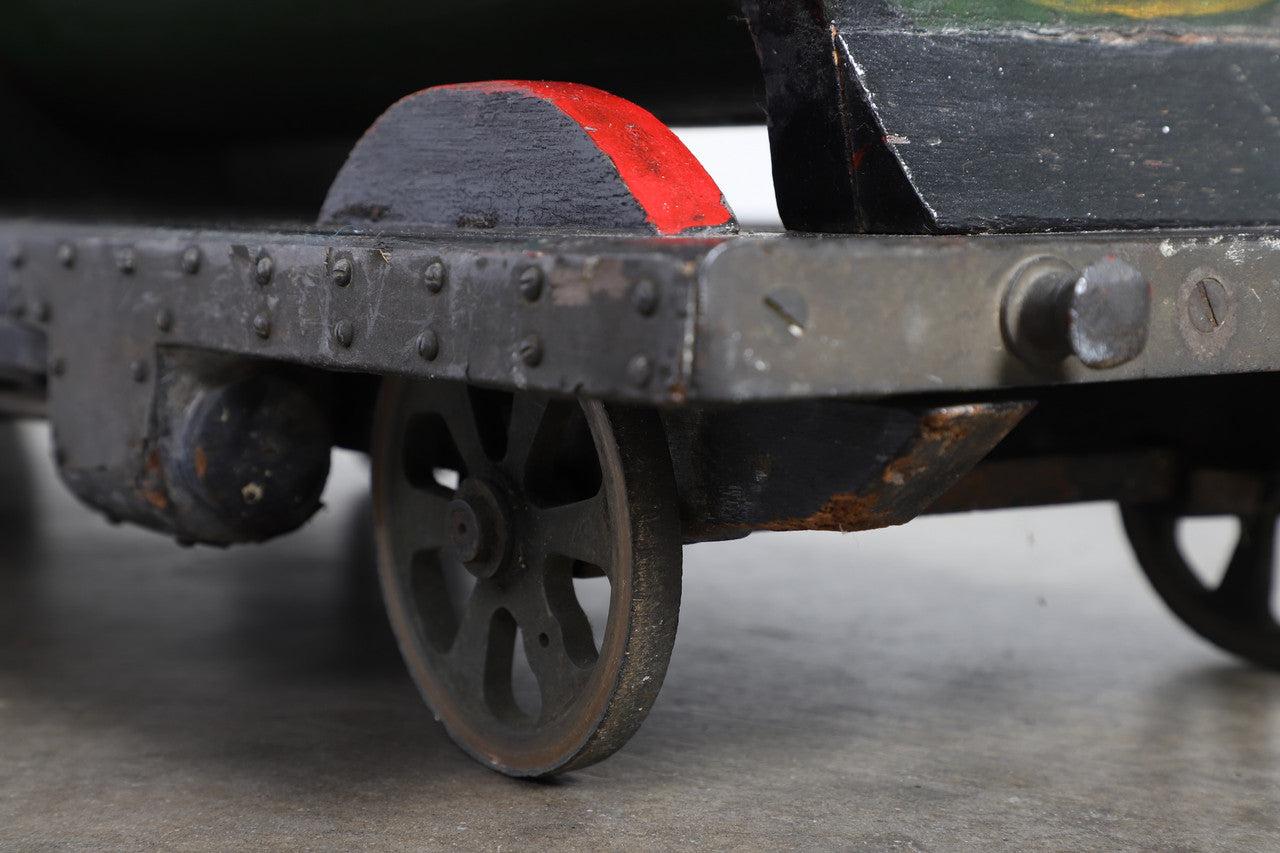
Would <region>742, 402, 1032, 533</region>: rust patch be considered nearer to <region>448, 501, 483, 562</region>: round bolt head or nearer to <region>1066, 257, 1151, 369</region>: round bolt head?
<region>1066, 257, 1151, 369</region>: round bolt head

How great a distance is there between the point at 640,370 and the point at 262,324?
0.77 m

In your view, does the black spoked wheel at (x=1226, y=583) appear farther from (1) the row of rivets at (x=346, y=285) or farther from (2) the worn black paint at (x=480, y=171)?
(1) the row of rivets at (x=346, y=285)

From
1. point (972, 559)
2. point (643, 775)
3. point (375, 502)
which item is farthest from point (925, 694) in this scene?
point (972, 559)

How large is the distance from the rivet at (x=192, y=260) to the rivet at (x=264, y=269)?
0.18m

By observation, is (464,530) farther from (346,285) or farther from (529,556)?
(346,285)

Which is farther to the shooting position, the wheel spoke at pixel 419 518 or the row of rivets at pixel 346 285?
the wheel spoke at pixel 419 518

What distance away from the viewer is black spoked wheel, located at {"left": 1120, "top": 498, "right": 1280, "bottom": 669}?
3113mm

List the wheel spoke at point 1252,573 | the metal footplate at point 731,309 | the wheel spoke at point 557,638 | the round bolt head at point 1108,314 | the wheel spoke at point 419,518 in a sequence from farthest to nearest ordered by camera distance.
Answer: the wheel spoke at point 1252,573 → the wheel spoke at point 419,518 → the wheel spoke at point 557,638 → the round bolt head at point 1108,314 → the metal footplate at point 731,309

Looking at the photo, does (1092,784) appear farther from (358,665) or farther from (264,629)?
(264,629)

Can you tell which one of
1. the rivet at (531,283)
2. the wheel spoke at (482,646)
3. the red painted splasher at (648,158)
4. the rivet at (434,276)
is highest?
the red painted splasher at (648,158)

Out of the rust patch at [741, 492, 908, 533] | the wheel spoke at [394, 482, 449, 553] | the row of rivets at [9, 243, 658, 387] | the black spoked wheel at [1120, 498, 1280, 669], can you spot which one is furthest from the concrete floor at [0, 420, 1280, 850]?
the row of rivets at [9, 243, 658, 387]

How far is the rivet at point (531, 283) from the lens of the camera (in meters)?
1.68

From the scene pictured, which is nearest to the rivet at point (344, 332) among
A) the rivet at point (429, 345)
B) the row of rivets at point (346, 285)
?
the row of rivets at point (346, 285)

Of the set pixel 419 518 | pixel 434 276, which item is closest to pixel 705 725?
pixel 419 518
